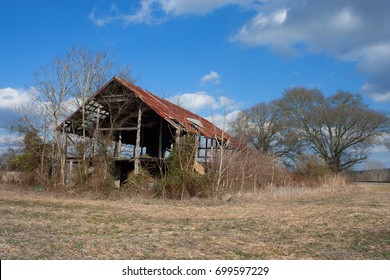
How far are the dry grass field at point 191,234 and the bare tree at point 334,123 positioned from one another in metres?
38.1

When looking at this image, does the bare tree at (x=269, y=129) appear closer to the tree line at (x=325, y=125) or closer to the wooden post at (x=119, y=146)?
the tree line at (x=325, y=125)

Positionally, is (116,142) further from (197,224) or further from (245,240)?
(245,240)

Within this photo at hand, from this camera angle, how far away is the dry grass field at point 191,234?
6287 mm

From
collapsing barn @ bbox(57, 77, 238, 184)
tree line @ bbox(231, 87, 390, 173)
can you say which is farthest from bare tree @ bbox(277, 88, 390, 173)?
collapsing barn @ bbox(57, 77, 238, 184)

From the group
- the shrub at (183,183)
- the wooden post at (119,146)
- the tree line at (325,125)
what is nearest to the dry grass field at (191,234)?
the shrub at (183,183)

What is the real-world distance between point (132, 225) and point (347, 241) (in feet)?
16.5

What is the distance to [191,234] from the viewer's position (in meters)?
8.21

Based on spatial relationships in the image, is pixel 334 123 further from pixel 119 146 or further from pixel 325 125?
pixel 119 146

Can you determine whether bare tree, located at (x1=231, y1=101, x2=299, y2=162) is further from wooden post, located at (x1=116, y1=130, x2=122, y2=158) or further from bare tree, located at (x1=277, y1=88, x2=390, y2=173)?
wooden post, located at (x1=116, y1=130, x2=122, y2=158)

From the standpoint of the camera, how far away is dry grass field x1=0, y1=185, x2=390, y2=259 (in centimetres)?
629

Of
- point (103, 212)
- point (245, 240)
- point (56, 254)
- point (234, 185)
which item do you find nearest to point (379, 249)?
point (245, 240)

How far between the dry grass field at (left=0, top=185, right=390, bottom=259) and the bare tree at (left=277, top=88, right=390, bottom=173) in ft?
125

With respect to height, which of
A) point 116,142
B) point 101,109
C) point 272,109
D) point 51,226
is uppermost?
point 272,109

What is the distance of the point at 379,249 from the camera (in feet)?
22.3
